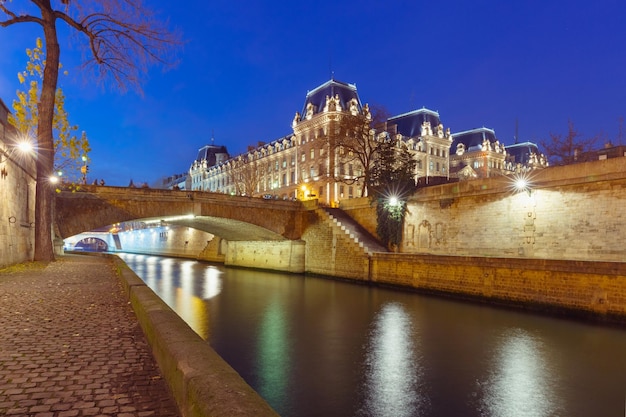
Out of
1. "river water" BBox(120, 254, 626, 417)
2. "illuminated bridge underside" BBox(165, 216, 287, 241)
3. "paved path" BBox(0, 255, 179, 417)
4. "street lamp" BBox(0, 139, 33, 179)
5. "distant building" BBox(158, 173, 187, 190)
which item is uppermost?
"distant building" BBox(158, 173, 187, 190)

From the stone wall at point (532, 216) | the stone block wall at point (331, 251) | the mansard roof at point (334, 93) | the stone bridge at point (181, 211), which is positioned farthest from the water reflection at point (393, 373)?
the mansard roof at point (334, 93)

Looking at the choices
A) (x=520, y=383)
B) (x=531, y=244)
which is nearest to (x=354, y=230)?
(x=531, y=244)

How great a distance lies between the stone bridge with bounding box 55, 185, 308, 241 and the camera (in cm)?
2470

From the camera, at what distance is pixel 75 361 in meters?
5.13

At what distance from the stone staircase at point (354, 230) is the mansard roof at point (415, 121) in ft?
170

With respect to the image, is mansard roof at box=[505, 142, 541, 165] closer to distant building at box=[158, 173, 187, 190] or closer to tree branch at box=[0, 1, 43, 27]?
distant building at box=[158, 173, 187, 190]

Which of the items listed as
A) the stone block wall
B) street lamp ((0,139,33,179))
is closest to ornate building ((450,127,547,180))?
the stone block wall

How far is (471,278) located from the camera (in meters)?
20.0

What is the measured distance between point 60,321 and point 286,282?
2224 centimetres

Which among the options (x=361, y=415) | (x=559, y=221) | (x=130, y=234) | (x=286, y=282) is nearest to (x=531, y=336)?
(x=361, y=415)

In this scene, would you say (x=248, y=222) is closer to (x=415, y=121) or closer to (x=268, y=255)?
(x=268, y=255)

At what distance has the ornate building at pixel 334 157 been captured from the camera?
225 ft

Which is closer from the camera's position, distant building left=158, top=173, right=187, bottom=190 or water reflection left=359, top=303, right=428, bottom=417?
water reflection left=359, top=303, right=428, bottom=417

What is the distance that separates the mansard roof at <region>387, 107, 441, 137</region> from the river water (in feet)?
217
